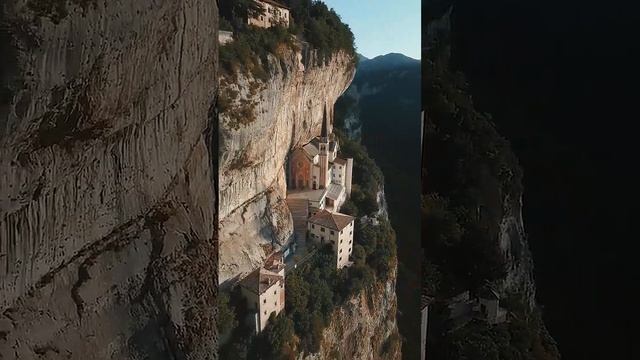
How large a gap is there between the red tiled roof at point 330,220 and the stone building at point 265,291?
21 centimetres

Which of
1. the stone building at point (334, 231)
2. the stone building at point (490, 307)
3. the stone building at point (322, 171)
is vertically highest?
the stone building at point (322, 171)

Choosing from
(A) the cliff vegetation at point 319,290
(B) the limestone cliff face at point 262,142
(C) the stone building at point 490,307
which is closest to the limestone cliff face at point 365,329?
(A) the cliff vegetation at point 319,290

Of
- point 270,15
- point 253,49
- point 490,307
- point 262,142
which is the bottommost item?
point 490,307

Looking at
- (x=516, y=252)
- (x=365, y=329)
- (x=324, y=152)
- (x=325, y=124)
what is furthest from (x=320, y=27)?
(x=516, y=252)

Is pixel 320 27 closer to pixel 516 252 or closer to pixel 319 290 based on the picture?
pixel 319 290

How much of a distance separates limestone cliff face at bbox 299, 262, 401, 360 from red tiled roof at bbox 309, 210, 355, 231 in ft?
1.00

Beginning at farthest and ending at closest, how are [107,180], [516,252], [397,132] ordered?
[516,252], [397,132], [107,180]

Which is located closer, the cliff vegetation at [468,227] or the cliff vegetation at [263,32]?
the cliff vegetation at [263,32]

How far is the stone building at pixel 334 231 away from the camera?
2.14 metres

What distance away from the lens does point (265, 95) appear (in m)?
2.10

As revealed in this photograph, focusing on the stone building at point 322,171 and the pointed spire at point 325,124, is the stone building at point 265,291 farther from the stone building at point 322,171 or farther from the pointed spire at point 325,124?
the pointed spire at point 325,124

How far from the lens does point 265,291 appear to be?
2105 millimetres

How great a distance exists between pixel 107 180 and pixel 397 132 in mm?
1119

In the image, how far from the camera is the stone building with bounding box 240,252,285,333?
2.09 metres
